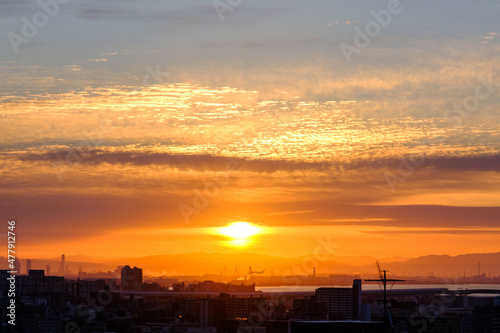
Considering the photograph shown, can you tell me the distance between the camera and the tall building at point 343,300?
165m

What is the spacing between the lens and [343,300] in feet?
578

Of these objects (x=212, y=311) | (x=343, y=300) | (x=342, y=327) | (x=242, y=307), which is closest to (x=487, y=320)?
(x=343, y=300)

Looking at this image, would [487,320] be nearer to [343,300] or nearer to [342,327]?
[343,300]

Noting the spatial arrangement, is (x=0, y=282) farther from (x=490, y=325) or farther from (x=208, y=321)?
(x=490, y=325)

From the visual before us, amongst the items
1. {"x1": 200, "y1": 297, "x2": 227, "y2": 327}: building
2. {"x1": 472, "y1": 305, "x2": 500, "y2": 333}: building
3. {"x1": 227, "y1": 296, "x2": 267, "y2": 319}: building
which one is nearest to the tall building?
{"x1": 227, "y1": 296, "x2": 267, "y2": 319}: building

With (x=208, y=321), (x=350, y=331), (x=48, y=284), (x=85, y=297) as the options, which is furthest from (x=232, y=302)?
(x=350, y=331)

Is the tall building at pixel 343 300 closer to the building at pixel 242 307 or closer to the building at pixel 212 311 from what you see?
the building at pixel 242 307

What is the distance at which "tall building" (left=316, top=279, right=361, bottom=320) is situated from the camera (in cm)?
16457

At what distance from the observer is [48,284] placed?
195875 mm

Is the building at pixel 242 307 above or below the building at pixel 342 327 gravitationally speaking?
below

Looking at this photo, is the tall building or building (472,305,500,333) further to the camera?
the tall building

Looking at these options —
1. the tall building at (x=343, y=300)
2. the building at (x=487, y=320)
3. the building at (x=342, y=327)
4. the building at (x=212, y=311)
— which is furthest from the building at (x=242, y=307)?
the building at (x=342, y=327)

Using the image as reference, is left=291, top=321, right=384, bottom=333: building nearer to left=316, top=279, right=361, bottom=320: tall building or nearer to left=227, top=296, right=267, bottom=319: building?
left=227, top=296, right=267, bottom=319: building

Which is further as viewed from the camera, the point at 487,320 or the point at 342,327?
the point at 487,320
